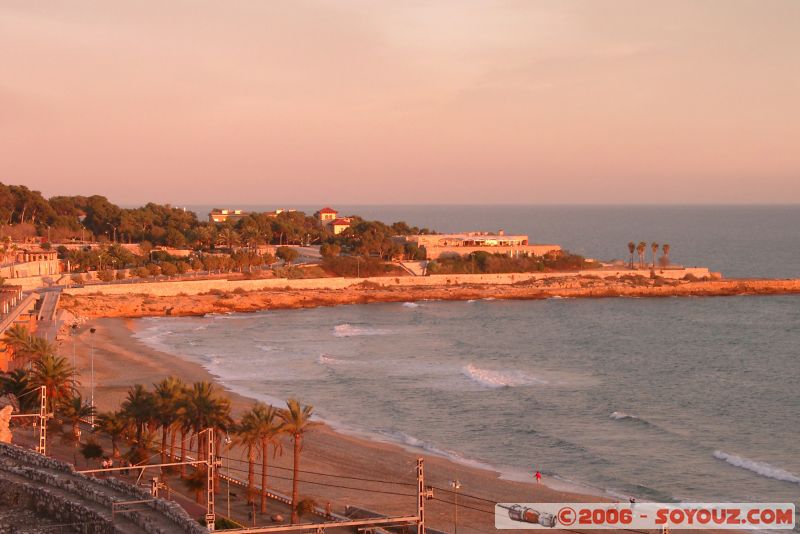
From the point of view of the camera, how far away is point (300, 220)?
113m

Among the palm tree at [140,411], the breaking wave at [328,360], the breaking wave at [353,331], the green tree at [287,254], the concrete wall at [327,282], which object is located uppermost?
the green tree at [287,254]

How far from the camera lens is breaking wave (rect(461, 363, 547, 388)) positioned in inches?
1545

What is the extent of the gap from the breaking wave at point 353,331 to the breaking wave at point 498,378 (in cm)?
1187

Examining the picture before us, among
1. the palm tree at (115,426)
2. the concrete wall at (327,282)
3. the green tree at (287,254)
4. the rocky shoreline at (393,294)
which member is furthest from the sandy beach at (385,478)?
the green tree at (287,254)

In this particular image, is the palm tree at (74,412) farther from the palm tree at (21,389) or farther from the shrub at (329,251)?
the shrub at (329,251)

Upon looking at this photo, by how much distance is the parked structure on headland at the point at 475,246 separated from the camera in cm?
8888

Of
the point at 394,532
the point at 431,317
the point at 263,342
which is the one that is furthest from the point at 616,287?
the point at 394,532

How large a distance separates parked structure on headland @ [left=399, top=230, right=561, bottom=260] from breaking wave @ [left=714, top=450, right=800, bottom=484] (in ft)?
199

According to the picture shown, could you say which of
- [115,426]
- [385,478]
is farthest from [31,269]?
[385,478]

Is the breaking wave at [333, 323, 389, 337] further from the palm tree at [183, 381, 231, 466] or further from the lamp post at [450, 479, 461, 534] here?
the palm tree at [183, 381, 231, 466]

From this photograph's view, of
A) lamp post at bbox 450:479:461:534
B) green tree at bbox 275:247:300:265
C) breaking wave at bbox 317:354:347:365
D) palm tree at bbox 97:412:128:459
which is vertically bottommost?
lamp post at bbox 450:479:461:534

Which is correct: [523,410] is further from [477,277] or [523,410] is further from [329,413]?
[477,277]

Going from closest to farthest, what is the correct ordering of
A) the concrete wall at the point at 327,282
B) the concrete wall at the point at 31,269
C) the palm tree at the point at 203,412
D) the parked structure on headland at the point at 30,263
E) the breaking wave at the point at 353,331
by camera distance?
the palm tree at the point at 203,412 → the breaking wave at the point at 353,331 → the concrete wall at the point at 31,269 → the parked structure on headland at the point at 30,263 → the concrete wall at the point at 327,282

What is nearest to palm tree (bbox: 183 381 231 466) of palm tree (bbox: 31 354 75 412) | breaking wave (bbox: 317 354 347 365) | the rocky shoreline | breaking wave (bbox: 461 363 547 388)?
palm tree (bbox: 31 354 75 412)
